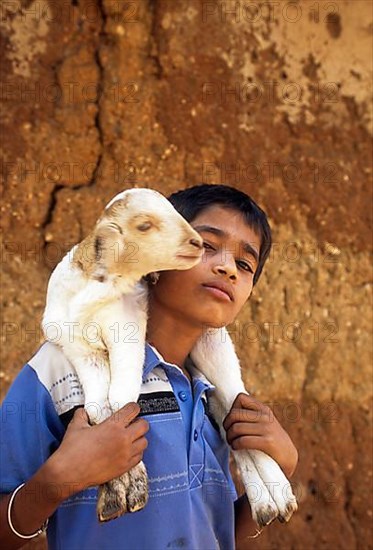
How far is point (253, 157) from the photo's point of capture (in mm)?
3240

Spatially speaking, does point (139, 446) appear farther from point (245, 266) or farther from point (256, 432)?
point (245, 266)

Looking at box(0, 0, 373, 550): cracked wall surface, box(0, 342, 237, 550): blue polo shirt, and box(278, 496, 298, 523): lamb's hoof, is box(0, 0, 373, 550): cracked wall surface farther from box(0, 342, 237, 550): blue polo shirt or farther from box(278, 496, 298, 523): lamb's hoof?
box(278, 496, 298, 523): lamb's hoof

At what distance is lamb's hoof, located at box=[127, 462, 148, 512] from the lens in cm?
140

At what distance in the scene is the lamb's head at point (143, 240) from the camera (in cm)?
151

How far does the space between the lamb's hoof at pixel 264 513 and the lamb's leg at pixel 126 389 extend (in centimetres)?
23

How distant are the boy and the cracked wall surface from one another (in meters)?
1.26

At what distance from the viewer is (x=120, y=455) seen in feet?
4.60

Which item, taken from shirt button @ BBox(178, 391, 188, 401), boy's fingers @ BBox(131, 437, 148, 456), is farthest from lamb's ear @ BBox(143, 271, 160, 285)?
boy's fingers @ BBox(131, 437, 148, 456)

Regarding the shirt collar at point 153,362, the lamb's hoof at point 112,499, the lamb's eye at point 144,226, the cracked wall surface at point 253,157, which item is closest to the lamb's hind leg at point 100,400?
the lamb's hoof at point 112,499

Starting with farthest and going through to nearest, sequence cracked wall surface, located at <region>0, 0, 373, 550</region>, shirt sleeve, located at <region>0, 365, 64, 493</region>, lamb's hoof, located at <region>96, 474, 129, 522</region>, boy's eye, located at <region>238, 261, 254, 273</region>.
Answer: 1. cracked wall surface, located at <region>0, 0, 373, 550</region>
2. boy's eye, located at <region>238, 261, 254, 273</region>
3. shirt sleeve, located at <region>0, 365, 64, 493</region>
4. lamb's hoof, located at <region>96, 474, 129, 522</region>

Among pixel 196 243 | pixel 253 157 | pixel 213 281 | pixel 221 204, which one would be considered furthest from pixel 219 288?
pixel 253 157

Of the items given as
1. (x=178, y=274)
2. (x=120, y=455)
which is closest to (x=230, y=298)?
(x=178, y=274)

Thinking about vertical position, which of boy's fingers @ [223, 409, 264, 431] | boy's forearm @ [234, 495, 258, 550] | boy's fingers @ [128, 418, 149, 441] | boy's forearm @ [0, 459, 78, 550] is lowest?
boy's forearm @ [234, 495, 258, 550]

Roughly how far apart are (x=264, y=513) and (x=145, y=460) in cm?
23
